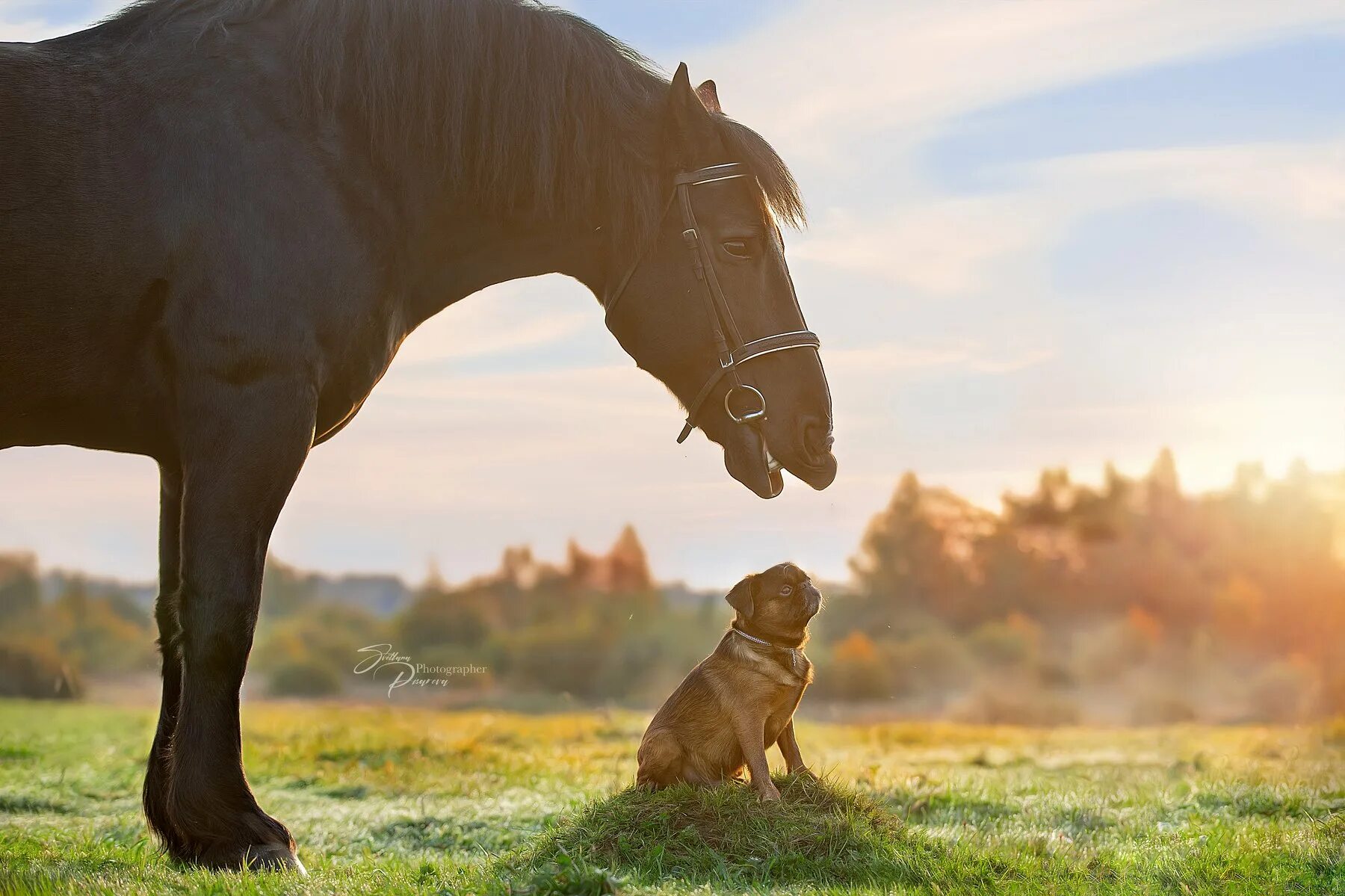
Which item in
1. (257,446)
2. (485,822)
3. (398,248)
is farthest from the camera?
(485,822)

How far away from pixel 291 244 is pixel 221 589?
1.32 meters

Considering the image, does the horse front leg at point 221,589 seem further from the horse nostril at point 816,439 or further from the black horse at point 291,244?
the horse nostril at point 816,439

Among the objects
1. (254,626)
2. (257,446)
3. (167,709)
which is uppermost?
(257,446)

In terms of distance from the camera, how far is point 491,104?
4816 mm

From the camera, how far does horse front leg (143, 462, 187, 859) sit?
14.8ft

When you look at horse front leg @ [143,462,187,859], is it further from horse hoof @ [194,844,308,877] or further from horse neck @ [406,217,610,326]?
horse neck @ [406,217,610,326]

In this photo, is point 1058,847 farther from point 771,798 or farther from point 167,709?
point 167,709

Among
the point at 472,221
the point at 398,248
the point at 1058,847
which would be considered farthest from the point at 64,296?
the point at 1058,847

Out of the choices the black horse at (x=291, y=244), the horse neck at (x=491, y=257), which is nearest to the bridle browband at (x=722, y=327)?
the black horse at (x=291, y=244)

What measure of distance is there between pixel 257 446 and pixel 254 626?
669 mm

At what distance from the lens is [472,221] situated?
494 centimetres

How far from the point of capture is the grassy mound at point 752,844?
4078mm

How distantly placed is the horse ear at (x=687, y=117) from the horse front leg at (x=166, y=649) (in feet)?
8.35

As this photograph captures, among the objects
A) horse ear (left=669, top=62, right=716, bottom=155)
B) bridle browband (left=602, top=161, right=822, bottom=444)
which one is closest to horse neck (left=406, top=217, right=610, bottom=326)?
bridle browband (left=602, top=161, right=822, bottom=444)
